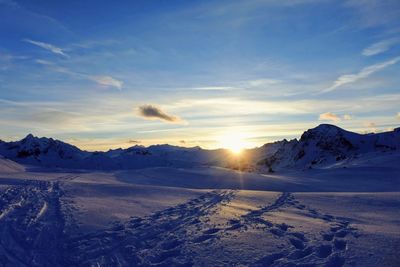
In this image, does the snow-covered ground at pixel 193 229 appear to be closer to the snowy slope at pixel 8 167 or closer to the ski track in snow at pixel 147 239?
the ski track in snow at pixel 147 239

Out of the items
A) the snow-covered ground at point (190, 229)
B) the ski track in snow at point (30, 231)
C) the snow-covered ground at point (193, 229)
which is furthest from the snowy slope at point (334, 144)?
the ski track in snow at point (30, 231)

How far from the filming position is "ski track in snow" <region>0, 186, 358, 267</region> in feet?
31.3

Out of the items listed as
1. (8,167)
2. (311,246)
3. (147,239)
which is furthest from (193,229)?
(8,167)

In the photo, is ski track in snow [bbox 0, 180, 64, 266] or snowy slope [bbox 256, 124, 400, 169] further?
snowy slope [bbox 256, 124, 400, 169]

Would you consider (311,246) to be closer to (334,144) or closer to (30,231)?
(30,231)

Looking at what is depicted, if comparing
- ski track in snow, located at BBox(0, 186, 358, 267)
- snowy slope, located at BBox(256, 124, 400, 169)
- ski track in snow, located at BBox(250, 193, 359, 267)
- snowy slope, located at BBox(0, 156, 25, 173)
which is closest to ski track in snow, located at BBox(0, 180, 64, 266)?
ski track in snow, located at BBox(0, 186, 358, 267)

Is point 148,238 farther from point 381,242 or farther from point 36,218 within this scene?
point 381,242

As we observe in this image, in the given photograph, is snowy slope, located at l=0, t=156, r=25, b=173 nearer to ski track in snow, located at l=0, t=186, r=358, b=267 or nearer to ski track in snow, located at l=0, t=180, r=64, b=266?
ski track in snow, located at l=0, t=180, r=64, b=266

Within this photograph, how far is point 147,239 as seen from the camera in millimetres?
11484

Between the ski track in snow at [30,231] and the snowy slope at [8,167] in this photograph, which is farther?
the snowy slope at [8,167]

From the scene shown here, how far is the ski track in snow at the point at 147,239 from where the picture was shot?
9.55 metres

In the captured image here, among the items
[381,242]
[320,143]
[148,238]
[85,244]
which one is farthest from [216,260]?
[320,143]

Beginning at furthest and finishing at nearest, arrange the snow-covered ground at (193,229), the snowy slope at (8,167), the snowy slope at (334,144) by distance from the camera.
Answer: the snowy slope at (334,144) → the snowy slope at (8,167) → the snow-covered ground at (193,229)

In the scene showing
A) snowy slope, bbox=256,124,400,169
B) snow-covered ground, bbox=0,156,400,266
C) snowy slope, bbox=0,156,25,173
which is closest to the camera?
snow-covered ground, bbox=0,156,400,266
